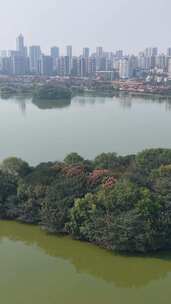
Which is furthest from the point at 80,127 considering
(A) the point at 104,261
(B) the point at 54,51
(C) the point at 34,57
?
(B) the point at 54,51

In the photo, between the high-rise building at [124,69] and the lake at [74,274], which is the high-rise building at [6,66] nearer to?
the high-rise building at [124,69]

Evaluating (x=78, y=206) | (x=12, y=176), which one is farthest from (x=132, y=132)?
(x=78, y=206)

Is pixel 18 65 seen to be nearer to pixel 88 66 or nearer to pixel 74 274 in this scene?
pixel 88 66

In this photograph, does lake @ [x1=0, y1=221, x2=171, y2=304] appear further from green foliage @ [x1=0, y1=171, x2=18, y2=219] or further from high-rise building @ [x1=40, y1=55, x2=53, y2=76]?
high-rise building @ [x1=40, y1=55, x2=53, y2=76]

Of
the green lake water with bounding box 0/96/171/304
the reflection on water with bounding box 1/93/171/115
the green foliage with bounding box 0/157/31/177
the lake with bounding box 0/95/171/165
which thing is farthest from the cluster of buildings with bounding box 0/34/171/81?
the green lake water with bounding box 0/96/171/304

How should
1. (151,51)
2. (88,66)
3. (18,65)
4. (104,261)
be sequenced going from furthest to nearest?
1. (151,51)
2. (18,65)
3. (88,66)
4. (104,261)

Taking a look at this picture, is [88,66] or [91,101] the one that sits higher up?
[88,66]

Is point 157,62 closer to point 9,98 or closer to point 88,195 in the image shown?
point 9,98
